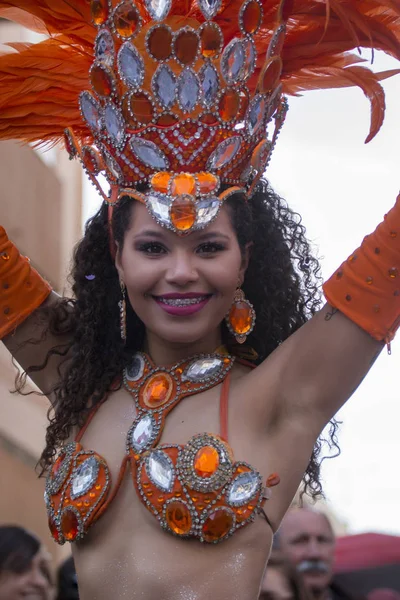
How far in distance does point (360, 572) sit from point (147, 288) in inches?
75.0

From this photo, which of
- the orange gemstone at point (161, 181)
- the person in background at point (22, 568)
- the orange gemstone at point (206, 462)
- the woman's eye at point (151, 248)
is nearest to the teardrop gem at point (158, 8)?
the orange gemstone at point (161, 181)

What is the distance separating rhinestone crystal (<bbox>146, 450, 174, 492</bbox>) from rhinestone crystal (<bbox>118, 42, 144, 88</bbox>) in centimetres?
100

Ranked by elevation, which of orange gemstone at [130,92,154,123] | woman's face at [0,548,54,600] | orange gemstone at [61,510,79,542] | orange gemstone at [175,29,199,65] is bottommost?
woman's face at [0,548,54,600]

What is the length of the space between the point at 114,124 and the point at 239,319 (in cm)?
64

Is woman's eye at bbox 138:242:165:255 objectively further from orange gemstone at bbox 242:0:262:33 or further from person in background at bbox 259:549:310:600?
person in background at bbox 259:549:310:600

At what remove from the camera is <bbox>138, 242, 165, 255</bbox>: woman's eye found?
357cm

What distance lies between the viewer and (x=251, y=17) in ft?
11.9

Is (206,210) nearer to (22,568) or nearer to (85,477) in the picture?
(85,477)

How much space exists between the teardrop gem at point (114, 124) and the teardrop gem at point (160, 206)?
7.8 inches

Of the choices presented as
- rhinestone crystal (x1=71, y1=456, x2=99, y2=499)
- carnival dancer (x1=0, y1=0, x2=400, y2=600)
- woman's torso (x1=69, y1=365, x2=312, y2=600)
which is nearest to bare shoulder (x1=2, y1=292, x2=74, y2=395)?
carnival dancer (x1=0, y1=0, x2=400, y2=600)

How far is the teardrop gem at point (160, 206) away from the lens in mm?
3508

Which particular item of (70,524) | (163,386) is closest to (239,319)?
(163,386)

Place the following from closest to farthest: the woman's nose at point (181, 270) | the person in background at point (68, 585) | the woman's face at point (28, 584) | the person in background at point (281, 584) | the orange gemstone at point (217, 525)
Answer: the orange gemstone at point (217, 525)
the woman's nose at point (181, 270)
the person in background at point (281, 584)
the woman's face at point (28, 584)
the person in background at point (68, 585)

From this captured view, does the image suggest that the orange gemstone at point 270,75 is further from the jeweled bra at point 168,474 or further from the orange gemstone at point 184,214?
the jeweled bra at point 168,474
